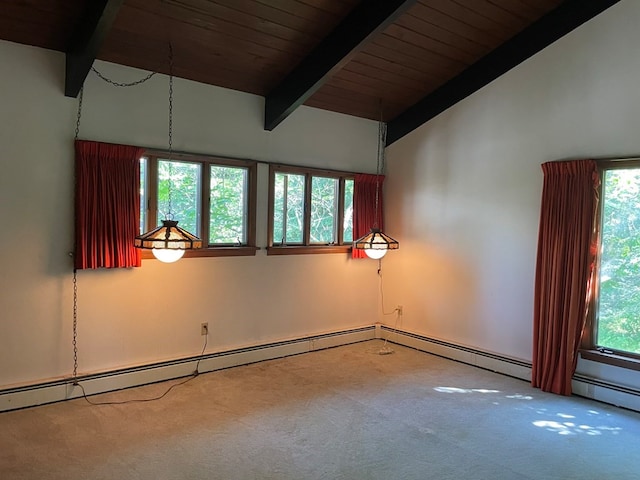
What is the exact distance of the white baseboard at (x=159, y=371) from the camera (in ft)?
11.8

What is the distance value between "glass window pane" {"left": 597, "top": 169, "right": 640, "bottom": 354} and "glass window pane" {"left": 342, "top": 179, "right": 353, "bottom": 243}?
8.60 feet

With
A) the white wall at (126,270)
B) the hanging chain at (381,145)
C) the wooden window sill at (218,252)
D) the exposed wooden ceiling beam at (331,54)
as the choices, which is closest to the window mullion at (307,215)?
the white wall at (126,270)

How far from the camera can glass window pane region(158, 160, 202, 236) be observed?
4.27 m

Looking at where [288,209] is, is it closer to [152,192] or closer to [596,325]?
[152,192]

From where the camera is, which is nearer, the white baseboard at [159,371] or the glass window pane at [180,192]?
the white baseboard at [159,371]

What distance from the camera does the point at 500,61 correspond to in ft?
15.4

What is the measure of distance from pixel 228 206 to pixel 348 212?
1579 mm

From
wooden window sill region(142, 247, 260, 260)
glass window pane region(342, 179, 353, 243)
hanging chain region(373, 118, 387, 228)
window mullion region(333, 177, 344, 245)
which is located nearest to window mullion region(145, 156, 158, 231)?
wooden window sill region(142, 247, 260, 260)

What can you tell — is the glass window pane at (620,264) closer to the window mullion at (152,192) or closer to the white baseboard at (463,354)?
the white baseboard at (463,354)

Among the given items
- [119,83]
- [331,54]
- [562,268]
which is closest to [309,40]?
[331,54]

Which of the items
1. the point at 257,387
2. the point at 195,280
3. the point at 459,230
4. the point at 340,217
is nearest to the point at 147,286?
the point at 195,280

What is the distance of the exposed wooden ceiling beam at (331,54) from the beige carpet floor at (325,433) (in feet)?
8.42

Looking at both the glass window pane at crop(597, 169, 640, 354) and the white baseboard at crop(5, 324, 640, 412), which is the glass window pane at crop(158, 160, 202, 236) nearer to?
the white baseboard at crop(5, 324, 640, 412)

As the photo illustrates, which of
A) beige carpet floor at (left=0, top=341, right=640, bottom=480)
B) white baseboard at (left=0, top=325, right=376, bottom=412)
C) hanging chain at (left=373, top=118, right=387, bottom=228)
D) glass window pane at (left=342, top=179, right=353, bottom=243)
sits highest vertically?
hanging chain at (left=373, top=118, right=387, bottom=228)
